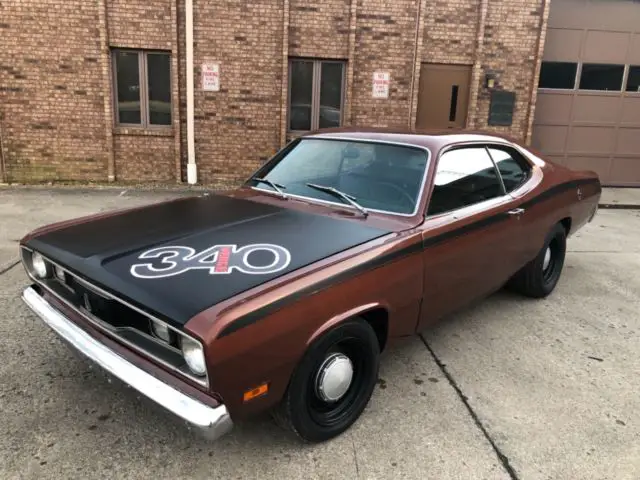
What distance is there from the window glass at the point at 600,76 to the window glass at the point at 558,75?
22 centimetres

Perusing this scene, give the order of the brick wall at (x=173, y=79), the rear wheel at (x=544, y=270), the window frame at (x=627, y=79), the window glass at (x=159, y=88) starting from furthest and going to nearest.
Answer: the window frame at (x=627, y=79) < the window glass at (x=159, y=88) < the brick wall at (x=173, y=79) < the rear wheel at (x=544, y=270)

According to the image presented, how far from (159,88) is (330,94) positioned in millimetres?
3273

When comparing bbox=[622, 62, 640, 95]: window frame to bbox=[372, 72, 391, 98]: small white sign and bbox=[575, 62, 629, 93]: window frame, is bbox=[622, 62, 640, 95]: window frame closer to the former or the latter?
bbox=[575, 62, 629, 93]: window frame

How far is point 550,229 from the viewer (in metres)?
4.34

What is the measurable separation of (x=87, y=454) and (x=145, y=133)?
811 centimetres

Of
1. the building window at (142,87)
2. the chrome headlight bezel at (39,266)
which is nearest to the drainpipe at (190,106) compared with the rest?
the building window at (142,87)

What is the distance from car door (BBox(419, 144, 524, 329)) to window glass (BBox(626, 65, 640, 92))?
886 centimetres

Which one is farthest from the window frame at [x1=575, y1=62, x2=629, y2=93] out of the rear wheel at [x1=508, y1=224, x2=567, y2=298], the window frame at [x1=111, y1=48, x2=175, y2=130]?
the window frame at [x1=111, y1=48, x2=175, y2=130]

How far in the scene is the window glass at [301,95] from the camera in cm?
976

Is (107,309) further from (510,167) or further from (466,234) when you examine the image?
(510,167)

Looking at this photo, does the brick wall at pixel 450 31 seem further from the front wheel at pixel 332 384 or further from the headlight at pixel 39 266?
the headlight at pixel 39 266

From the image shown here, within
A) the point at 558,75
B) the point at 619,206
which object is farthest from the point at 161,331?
the point at 558,75

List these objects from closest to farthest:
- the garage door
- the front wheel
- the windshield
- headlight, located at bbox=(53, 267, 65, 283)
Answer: the front wheel, headlight, located at bbox=(53, 267, 65, 283), the windshield, the garage door

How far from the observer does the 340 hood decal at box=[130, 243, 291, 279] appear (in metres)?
2.33
